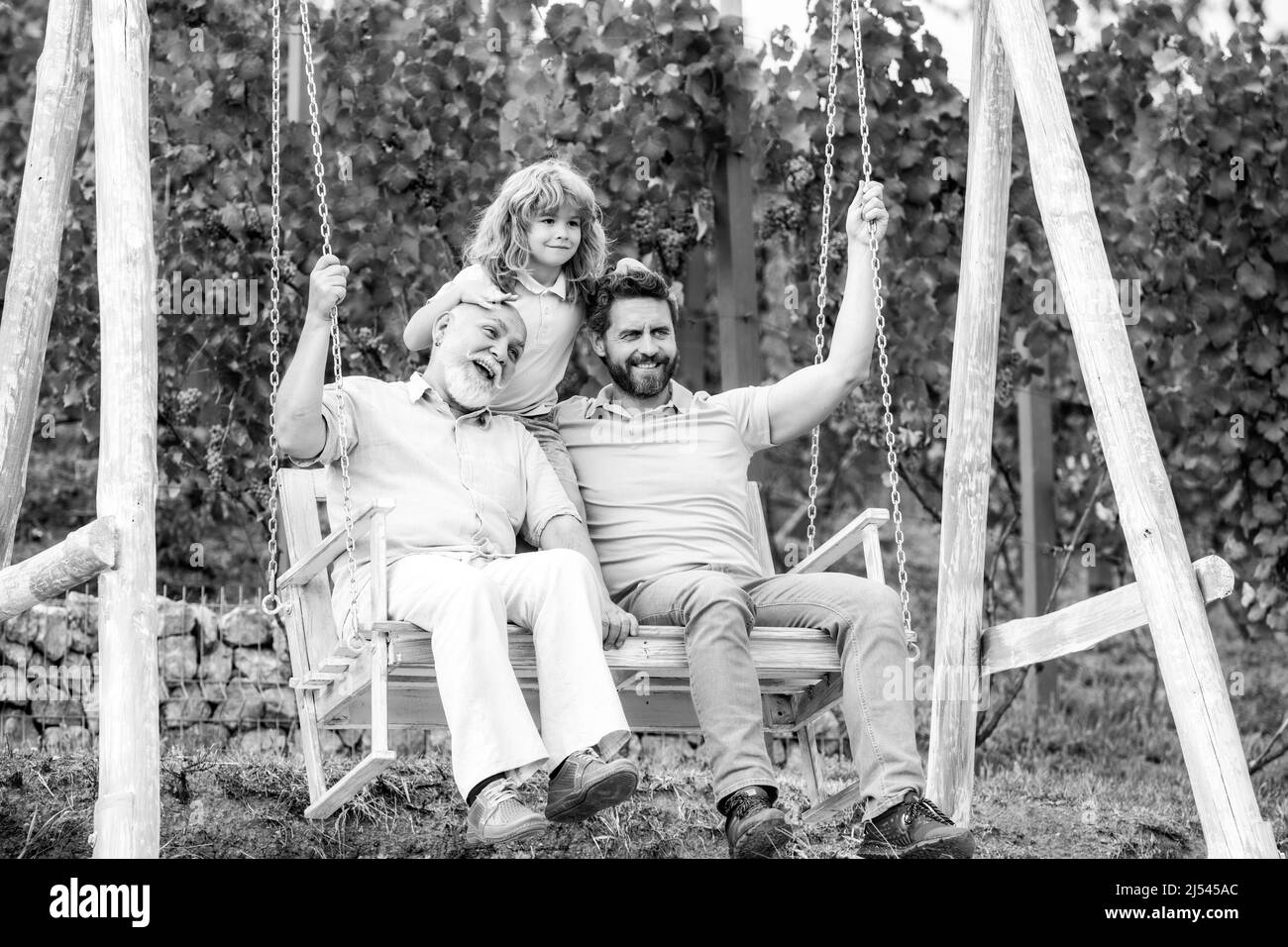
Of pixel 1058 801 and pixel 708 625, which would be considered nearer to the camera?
pixel 708 625

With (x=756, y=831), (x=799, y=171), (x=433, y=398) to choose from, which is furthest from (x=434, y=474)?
(x=799, y=171)

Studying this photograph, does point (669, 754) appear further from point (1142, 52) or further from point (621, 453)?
point (1142, 52)

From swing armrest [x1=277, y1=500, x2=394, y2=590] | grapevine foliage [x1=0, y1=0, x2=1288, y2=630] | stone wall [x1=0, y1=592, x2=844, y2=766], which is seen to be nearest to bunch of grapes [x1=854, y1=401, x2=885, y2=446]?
grapevine foliage [x1=0, y1=0, x2=1288, y2=630]

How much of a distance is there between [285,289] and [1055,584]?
111 inches

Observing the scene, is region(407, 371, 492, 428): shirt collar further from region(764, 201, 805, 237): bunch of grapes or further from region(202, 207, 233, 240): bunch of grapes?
region(764, 201, 805, 237): bunch of grapes

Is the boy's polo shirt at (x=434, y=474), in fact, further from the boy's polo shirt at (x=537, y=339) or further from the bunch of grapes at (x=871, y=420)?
the bunch of grapes at (x=871, y=420)

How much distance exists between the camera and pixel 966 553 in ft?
13.6

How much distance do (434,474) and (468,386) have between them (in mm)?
211

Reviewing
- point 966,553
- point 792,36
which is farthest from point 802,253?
point 966,553

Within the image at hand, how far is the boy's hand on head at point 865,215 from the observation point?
155 inches

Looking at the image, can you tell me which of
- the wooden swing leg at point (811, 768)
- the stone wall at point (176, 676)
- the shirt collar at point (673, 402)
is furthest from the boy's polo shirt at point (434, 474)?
the stone wall at point (176, 676)

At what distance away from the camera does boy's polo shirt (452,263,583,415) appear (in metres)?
4.13

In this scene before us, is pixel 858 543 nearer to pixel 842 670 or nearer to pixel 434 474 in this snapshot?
pixel 842 670
